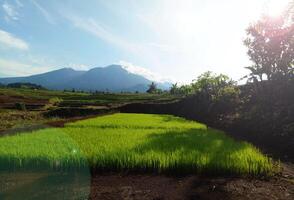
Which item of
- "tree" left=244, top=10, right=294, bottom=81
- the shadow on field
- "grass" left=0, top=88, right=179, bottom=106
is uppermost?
"tree" left=244, top=10, right=294, bottom=81

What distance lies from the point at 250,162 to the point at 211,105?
34.6 meters

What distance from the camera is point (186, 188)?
9.29 metres

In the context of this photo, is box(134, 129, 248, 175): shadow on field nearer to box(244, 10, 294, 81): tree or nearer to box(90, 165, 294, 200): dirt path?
box(90, 165, 294, 200): dirt path

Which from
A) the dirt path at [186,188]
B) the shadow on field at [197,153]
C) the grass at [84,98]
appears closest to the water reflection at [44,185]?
the dirt path at [186,188]

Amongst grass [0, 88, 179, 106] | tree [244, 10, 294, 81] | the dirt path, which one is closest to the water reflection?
the dirt path

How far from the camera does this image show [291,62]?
34.8m

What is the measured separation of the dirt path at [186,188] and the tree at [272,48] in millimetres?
26394

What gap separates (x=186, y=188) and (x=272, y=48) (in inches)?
1172

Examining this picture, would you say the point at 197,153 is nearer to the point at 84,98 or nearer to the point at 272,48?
the point at 272,48

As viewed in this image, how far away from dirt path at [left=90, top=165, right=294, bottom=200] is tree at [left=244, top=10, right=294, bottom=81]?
2639 cm

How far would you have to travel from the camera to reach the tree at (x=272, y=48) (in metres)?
34.7

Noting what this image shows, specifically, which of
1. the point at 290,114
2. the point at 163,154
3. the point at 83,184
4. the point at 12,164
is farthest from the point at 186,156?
the point at 290,114

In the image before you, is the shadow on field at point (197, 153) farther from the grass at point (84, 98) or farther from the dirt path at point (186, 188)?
the grass at point (84, 98)

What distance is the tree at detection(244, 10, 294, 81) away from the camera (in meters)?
34.7
